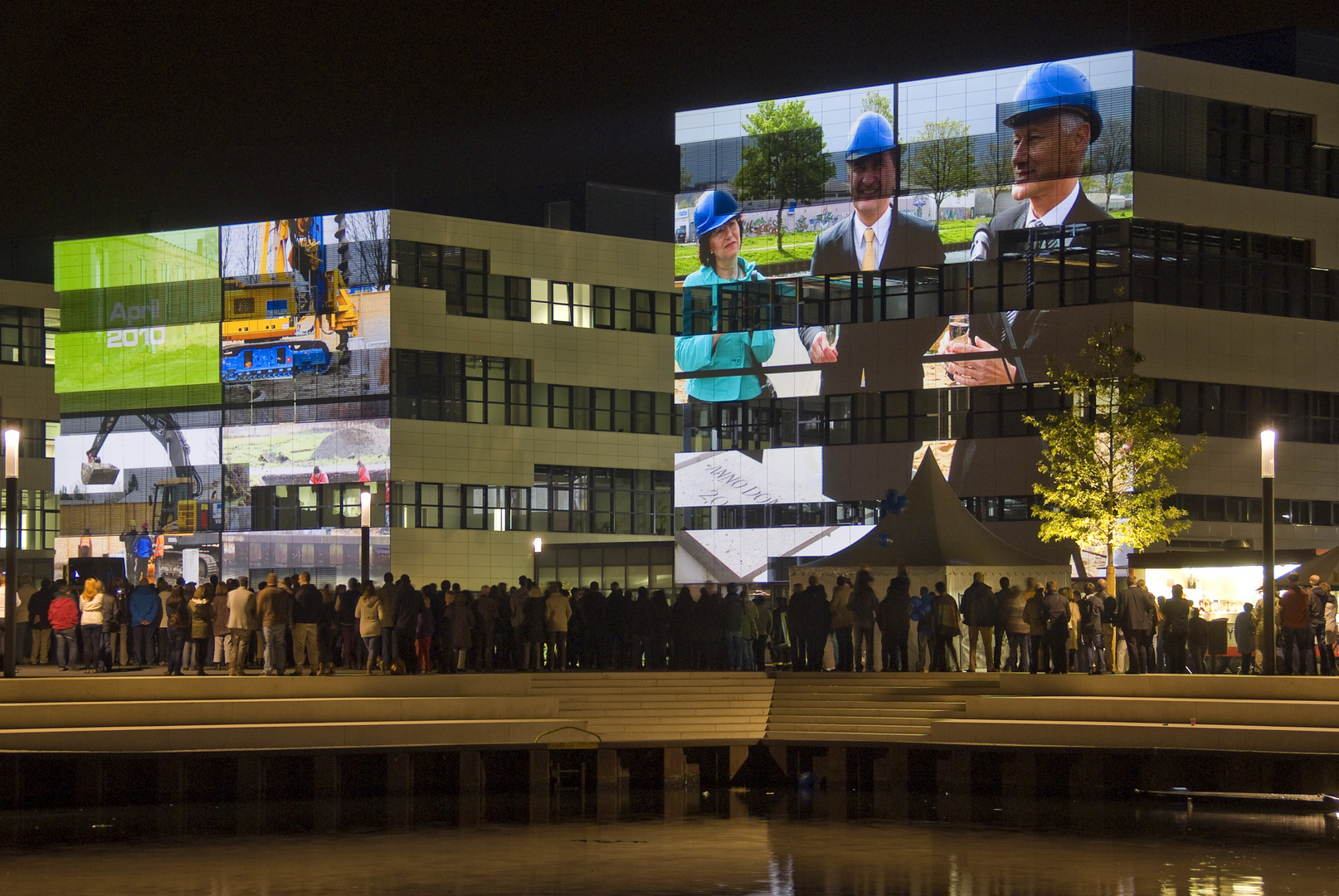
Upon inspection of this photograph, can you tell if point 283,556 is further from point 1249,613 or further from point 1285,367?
point 1249,613

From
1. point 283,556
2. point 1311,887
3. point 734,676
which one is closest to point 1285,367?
point 734,676

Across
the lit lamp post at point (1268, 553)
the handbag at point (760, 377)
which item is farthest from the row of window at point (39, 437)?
the lit lamp post at point (1268, 553)

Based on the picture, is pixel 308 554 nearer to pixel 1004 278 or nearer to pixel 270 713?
pixel 1004 278

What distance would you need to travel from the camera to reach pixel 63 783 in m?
25.0

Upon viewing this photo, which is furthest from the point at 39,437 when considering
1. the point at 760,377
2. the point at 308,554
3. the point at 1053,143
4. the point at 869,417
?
the point at 1053,143

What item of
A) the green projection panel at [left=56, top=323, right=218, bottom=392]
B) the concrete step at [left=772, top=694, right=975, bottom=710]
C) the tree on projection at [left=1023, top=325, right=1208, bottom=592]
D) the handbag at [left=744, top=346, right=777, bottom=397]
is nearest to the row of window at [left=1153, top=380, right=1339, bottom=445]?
the tree on projection at [left=1023, top=325, right=1208, bottom=592]

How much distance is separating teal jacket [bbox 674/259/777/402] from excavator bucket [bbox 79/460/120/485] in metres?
23.2

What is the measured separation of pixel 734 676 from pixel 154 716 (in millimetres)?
9343

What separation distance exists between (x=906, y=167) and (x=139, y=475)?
3126 cm

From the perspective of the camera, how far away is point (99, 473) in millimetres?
68625

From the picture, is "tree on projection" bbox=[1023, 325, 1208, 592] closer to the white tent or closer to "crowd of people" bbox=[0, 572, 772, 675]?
the white tent

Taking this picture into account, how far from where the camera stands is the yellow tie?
54250 millimetres

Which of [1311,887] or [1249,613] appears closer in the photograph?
[1311,887]

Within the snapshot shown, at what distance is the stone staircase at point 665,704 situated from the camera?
28.0 m
